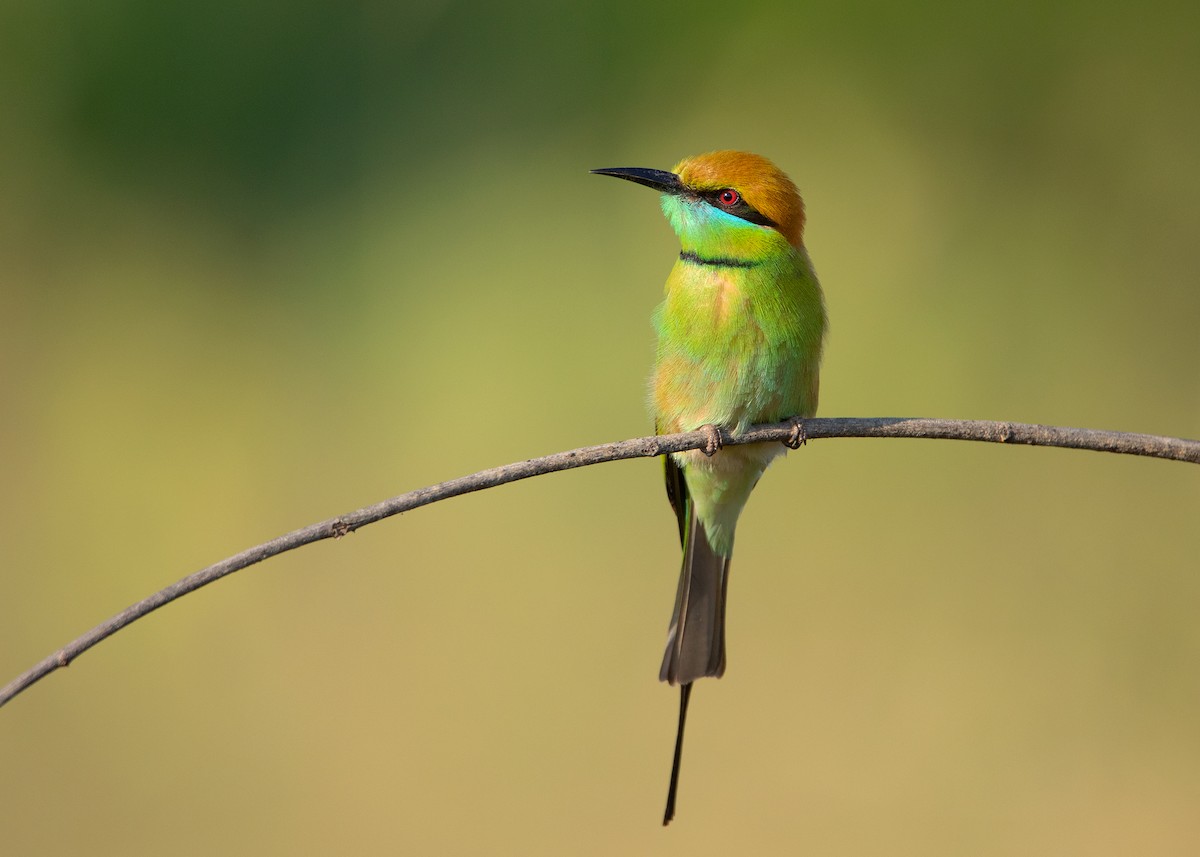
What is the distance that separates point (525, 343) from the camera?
3.13 metres

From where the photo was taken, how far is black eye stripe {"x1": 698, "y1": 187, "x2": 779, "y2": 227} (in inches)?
67.6

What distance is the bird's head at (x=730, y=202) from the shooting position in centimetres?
171

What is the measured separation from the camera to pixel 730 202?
1723mm

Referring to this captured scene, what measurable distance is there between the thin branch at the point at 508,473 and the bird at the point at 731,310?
39 cm

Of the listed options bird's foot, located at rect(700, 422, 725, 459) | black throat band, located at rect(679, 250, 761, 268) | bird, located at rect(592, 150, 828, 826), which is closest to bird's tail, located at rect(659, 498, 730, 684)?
bird, located at rect(592, 150, 828, 826)

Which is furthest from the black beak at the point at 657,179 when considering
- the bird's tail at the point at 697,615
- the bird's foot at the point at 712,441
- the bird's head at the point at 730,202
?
the bird's tail at the point at 697,615

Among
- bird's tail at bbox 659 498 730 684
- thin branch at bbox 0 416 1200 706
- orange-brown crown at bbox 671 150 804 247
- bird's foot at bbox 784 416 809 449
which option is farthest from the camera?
bird's tail at bbox 659 498 730 684

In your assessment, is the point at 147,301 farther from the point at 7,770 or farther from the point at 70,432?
the point at 7,770

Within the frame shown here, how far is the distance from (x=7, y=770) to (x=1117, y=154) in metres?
3.21

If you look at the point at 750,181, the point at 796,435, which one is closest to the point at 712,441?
the point at 796,435

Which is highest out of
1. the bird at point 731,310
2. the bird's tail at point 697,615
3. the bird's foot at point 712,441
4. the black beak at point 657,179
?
the black beak at point 657,179

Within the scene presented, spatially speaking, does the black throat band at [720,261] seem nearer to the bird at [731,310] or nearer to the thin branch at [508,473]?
the bird at [731,310]

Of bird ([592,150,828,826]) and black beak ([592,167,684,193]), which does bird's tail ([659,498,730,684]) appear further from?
black beak ([592,167,684,193])

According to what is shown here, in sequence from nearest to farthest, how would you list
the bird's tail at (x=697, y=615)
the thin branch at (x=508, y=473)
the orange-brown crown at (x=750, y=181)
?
the thin branch at (x=508, y=473) < the orange-brown crown at (x=750, y=181) < the bird's tail at (x=697, y=615)
